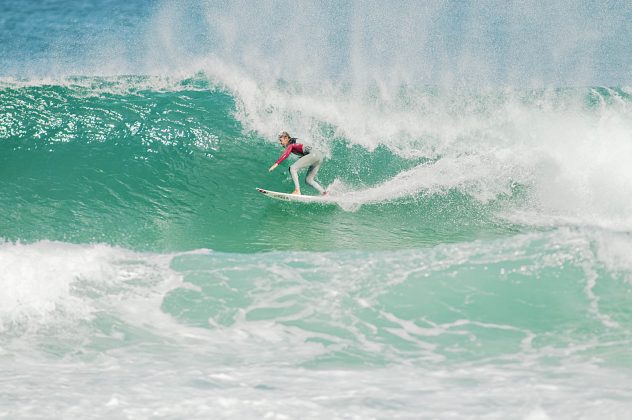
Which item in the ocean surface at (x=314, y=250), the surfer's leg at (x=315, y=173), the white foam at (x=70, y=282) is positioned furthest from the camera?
the surfer's leg at (x=315, y=173)

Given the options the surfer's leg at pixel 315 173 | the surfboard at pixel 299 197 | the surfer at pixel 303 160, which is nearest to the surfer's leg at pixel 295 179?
the surfer at pixel 303 160

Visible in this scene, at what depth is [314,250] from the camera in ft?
31.2

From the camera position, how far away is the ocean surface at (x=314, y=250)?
19.0ft

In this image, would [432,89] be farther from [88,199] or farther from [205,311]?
[205,311]

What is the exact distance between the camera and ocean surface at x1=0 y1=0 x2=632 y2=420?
5.80 meters

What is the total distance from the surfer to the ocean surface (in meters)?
0.44

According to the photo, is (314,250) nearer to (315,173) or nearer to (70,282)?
(315,173)

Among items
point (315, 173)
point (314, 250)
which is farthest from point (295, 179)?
point (314, 250)

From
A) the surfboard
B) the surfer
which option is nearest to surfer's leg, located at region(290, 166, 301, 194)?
the surfer

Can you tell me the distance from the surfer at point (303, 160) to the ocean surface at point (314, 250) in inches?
17.5

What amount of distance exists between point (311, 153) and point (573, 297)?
505 cm

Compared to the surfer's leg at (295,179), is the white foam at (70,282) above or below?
below

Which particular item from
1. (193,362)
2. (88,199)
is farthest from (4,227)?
(193,362)

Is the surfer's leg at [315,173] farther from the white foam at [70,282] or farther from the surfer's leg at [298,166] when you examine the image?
the white foam at [70,282]
